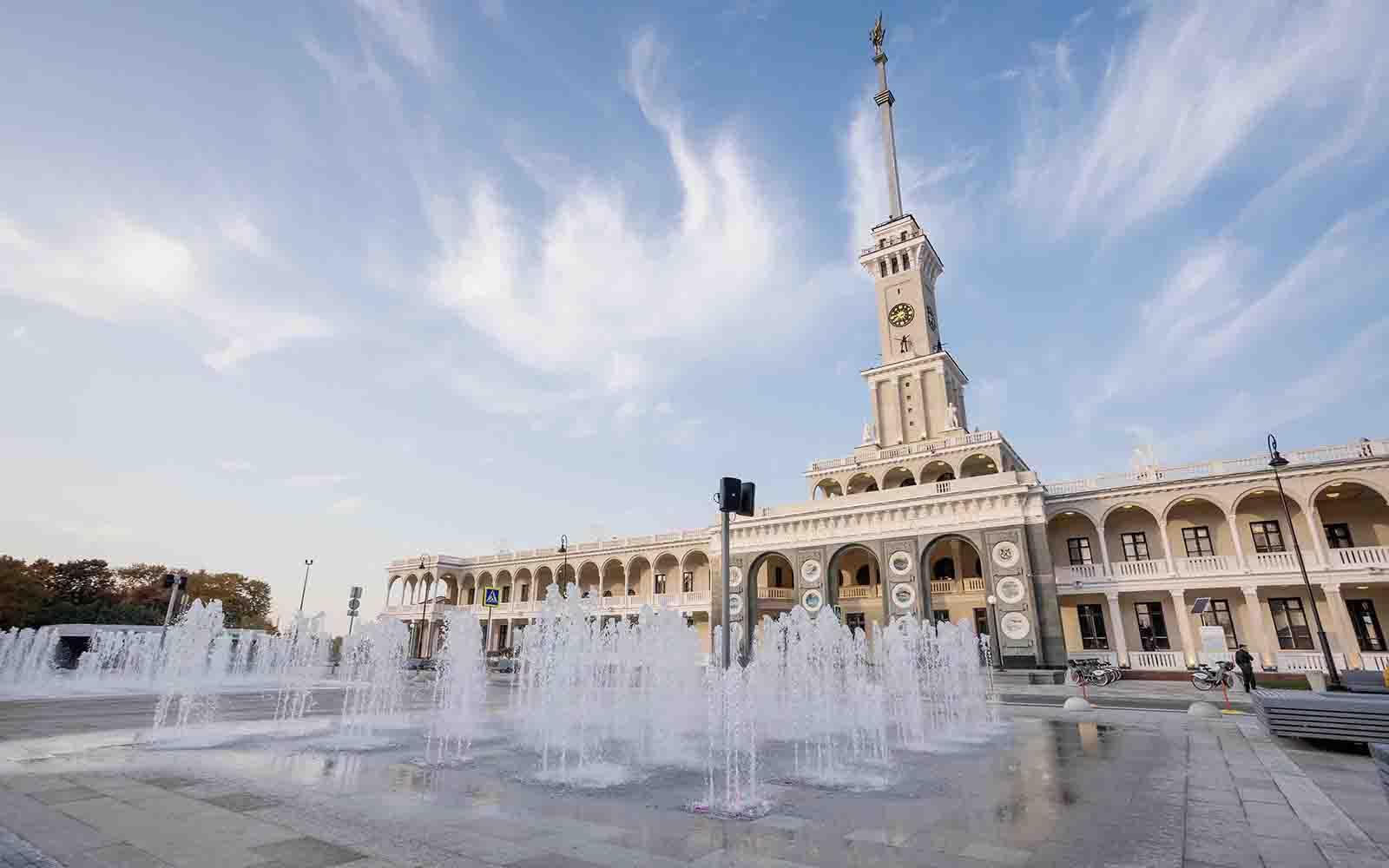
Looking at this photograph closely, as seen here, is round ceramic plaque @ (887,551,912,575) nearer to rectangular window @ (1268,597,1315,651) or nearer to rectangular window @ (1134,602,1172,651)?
rectangular window @ (1134,602,1172,651)

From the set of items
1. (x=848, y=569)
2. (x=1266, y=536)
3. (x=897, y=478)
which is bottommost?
(x=848, y=569)

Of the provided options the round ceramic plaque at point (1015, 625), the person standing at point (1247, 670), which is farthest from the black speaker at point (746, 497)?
the round ceramic plaque at point (1015, 625)

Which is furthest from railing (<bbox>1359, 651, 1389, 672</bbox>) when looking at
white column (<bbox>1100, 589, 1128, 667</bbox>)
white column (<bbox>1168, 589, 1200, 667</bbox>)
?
white column (<bbox>1100, 589, 1128, 667</bbox>)

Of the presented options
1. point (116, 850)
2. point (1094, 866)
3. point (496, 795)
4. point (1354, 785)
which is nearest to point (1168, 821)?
point (1094, 866)

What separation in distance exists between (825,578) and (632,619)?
1709 cm

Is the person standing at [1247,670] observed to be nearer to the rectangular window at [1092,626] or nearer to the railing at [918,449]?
the rectangular window at [1092,626]

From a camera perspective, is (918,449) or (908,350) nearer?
(918,449)

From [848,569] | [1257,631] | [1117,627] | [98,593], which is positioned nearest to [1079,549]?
[1117,627]

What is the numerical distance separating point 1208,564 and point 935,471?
12.7 metres

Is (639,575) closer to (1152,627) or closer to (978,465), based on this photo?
(978,465)

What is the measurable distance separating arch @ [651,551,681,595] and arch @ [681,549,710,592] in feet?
1.99

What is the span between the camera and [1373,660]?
73.0 feet

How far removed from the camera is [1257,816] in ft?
17.7

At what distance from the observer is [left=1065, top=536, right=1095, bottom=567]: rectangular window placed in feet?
94.6
